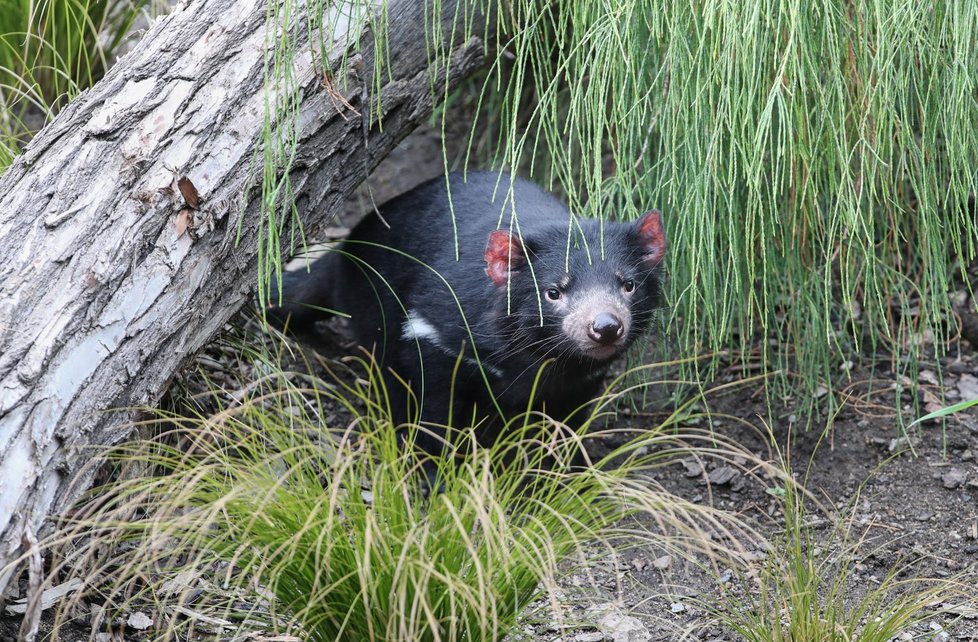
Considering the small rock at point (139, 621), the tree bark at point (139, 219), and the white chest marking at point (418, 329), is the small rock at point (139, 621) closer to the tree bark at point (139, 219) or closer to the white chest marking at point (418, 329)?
the tree bark at point (139, 219)

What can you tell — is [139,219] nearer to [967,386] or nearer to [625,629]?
[625,629]

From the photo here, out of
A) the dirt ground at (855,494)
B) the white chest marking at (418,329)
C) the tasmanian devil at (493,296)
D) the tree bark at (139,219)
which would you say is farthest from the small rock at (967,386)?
the tree bark at (139,219)

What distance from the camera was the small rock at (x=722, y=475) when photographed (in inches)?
139

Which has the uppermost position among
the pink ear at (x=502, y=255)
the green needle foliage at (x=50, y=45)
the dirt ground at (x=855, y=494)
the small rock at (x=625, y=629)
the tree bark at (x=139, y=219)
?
the green needle foliage at (x=50, y=45)

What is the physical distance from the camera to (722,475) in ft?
11.7

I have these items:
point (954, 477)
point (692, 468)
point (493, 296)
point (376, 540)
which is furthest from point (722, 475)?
point (376, 540)

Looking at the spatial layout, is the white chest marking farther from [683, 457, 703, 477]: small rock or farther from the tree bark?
[683, 457, 703, 477]: small rock

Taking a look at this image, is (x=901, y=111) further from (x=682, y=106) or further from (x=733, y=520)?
(x=733, y=520)

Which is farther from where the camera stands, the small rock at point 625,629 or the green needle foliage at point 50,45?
the green needle foliage at point 50,45

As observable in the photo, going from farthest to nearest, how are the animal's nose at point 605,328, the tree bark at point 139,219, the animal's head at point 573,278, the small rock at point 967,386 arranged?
the small rock at point 967,386 < the animal's head at point 573,278 < the animal's nose at point 605,328 < the tree bark at point 139,219

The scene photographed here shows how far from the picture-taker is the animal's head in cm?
301

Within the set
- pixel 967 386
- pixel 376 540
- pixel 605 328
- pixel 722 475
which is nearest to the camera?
pixel 376 540

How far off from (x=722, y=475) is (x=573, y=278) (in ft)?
3.26

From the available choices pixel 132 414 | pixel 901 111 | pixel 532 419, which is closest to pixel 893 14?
pixel 901 111
